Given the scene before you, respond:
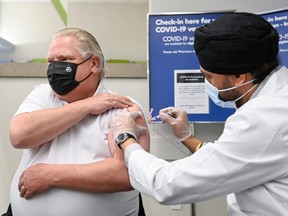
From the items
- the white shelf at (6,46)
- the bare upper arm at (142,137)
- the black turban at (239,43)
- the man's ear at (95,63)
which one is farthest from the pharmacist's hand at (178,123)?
the white shelf at (6,46)

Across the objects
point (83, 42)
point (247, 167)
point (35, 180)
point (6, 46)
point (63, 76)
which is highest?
point (6, 46)

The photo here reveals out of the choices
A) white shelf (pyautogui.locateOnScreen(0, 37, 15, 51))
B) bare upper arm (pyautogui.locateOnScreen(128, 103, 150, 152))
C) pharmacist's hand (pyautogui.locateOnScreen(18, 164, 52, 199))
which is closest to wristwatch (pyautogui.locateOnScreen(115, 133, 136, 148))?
bare upper arm (pyautogui.locateOnScreen(128, 103, 150, 152))

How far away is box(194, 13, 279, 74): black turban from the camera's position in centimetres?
101

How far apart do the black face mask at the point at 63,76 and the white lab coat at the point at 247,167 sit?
0.64 meters

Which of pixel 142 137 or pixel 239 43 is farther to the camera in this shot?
pixel 142 137

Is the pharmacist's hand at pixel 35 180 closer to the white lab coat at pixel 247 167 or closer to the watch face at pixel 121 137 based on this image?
the watch face at pixel 121 137

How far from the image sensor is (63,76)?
54.7 inches

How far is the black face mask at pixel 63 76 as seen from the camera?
1391mm

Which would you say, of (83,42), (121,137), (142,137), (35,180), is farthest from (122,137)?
(83,42)

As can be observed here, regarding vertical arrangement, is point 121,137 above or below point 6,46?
below

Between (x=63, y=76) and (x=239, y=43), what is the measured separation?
0.81m

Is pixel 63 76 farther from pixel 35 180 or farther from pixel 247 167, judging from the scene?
pixel 247 167

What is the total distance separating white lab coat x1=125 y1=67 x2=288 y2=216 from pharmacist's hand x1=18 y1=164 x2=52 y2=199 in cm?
47

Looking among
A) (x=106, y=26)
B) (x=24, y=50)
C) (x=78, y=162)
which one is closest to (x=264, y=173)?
(x=78, y=162)
